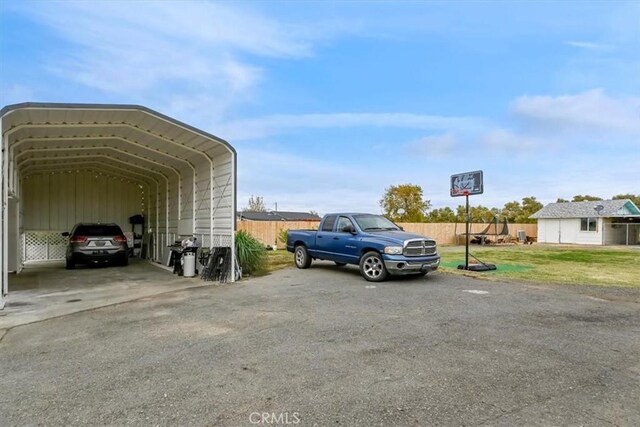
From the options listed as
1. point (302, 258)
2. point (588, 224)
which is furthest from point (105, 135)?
point (588, 224)

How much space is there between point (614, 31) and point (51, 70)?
1712 cm

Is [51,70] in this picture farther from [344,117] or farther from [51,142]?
[344,117]

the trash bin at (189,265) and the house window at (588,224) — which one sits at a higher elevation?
the house window at (588,224)

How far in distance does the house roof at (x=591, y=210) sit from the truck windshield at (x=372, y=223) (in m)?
26.1

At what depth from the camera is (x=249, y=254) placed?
11.7 meters

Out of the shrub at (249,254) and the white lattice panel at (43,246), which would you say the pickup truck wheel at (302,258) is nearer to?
the shrub at (249,254)

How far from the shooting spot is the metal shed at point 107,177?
8969 mm

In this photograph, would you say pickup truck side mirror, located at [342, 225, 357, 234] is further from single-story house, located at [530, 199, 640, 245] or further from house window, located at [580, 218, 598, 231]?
house window, located at [580, 218, 598, 231]

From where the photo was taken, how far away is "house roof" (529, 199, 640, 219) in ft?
95.8

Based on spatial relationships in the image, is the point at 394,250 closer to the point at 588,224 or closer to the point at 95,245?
the point at 95,245

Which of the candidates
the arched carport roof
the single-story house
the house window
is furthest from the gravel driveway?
the house window

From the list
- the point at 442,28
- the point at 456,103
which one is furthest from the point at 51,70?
the point at 456,103

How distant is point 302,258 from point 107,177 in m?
11.0

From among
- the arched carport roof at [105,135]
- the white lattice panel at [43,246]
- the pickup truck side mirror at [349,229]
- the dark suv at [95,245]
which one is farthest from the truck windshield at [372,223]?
the white lattice panel at [43,246]
